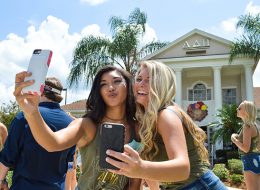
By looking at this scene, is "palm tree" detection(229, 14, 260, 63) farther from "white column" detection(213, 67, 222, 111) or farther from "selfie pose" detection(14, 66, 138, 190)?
"selfie pose" detection(14, 66, 138, 190)

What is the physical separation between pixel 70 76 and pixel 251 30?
10.5 m

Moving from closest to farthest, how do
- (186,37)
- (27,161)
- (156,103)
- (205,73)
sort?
(156,103), (27,161), (186,37), (205,73)

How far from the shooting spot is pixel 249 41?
19.9 meters

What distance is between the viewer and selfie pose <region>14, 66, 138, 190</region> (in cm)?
217

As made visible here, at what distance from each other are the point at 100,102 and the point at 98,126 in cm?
21

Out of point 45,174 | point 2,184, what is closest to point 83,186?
point 45,174

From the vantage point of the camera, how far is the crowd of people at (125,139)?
1594mm

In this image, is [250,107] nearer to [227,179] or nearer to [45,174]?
Answer: [45,174]

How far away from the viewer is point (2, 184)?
11.3ft

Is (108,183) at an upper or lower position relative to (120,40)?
lower

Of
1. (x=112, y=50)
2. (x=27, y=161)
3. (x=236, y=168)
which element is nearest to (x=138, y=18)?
(x=112, y=50)

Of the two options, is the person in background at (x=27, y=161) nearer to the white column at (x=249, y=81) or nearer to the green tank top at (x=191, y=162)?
the green tank top at (x=191, y=162)

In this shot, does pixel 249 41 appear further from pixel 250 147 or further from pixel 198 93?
pixel 250 147

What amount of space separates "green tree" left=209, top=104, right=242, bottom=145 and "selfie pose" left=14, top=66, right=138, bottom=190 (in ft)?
56.3
